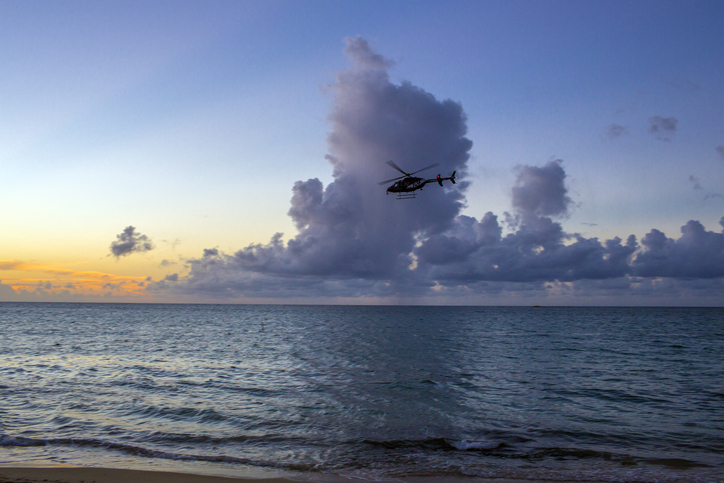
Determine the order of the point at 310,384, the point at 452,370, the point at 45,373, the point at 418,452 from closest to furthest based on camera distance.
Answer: the point at 418,452, the point at 310,384, the point at 45,373, the point at 452,370

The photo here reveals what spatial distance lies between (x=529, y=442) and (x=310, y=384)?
1678 cm

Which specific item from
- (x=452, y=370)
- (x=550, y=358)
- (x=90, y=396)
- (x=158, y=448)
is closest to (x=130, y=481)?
(x=158, y=448)

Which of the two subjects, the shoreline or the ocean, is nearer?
the shoreline

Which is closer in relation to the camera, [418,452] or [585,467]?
[585,467]

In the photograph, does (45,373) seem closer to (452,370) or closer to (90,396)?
(90,396)

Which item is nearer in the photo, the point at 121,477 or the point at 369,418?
the point at 121,477

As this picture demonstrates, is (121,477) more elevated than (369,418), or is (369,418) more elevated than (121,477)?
(121,477)

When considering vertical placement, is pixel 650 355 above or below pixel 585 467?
below

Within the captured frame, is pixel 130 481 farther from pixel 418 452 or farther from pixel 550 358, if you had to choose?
pixel 550 358

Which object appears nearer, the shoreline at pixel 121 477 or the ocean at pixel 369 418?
the shoreline at pixel 121 477

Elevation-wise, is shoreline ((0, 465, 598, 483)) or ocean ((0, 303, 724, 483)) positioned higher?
shoreline ((0, 465, 598, 483))

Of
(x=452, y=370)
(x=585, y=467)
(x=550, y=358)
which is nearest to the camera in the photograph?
(x=585, y=467)

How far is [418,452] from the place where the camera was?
16047 millimetres

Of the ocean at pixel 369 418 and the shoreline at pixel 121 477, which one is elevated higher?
the shoreline at pixel 121 477
